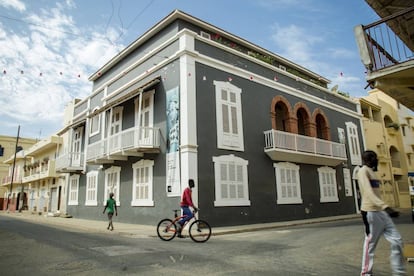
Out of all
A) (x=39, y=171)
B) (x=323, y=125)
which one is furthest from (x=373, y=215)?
(x=39, y=171)

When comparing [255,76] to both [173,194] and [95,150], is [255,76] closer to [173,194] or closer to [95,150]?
[173,194]

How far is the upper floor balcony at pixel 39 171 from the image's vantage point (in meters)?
28.3

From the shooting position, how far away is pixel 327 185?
19703mm

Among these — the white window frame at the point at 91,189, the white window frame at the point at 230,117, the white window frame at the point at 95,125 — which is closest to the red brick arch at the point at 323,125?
the white window frame at the point at 230,117

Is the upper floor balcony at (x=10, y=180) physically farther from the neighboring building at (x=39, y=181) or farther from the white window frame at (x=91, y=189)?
the white window frame at (x=91, y=189)

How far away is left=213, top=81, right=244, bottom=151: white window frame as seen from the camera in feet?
46.6

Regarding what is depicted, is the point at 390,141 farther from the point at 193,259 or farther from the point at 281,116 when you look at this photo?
the point at 193,259

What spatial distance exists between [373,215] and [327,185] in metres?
16.8

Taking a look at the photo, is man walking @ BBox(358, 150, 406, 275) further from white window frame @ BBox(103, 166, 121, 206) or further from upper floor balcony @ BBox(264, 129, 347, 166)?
white window frame @ BBox(103, 166, 121, 206)

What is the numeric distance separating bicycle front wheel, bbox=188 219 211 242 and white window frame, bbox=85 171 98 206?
40.2ft

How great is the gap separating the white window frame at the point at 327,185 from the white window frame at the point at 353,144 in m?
3.47

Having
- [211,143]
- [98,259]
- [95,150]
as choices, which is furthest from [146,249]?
[95,150]

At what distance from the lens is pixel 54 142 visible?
96.0 feet

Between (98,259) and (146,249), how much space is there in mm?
1460
